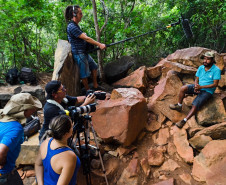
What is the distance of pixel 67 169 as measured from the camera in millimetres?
1438

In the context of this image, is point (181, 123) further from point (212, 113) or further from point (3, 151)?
point (3, 151)

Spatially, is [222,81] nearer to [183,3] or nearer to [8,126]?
[183,3]

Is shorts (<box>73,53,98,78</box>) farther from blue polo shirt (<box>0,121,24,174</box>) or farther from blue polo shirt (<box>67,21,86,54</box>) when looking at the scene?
blue polo shirt (<box>0,121,24,174</box>)

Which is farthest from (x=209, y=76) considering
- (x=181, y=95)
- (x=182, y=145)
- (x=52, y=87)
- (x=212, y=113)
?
(x=52, y=87)

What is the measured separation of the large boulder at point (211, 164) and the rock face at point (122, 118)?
48.6 inches

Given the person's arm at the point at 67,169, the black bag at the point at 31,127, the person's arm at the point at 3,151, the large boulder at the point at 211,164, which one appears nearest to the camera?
the person's arm at the point at 67,169

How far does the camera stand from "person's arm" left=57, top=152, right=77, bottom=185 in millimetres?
1407

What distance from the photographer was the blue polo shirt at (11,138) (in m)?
1.59

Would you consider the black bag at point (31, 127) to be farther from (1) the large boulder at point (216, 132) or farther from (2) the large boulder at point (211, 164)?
(1) the large boulder at point (216, 132)

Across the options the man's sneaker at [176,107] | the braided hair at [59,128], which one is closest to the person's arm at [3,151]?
the braided hair at [59,128]

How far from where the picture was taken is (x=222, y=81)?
14.3 feet

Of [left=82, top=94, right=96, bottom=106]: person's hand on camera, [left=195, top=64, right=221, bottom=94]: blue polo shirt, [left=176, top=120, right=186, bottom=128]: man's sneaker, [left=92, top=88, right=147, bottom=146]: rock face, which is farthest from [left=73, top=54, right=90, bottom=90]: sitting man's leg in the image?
[left=195, top=64, right=221, bottom=94]: blue polo shirt

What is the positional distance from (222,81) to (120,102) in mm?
3109

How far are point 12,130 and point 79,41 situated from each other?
2.85 metres
